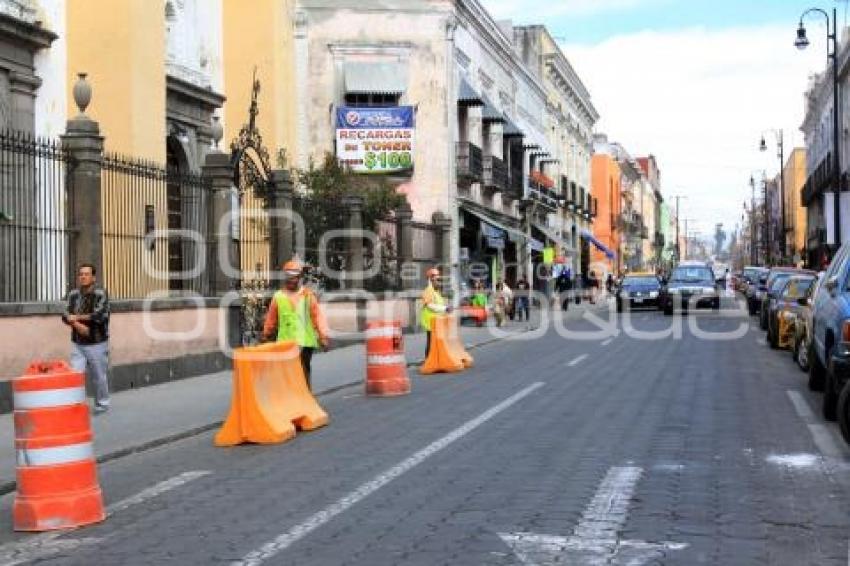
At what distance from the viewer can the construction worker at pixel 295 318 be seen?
41.4ft

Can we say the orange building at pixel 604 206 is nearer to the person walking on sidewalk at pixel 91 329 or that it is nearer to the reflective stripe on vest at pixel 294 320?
the reflective stripe on vest at pixel 294 320

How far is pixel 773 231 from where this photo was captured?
104 m

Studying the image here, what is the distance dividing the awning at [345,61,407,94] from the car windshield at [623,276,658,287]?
1394 cm

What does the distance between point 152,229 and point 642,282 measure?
2945cm

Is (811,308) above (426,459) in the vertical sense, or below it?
above

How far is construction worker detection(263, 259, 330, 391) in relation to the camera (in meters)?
12.6

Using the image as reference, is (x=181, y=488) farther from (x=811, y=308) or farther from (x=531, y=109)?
(x=531, y=109)

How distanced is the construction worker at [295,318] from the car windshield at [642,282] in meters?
31.6

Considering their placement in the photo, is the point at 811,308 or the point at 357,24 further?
the point at 357,24

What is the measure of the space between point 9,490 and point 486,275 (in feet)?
109

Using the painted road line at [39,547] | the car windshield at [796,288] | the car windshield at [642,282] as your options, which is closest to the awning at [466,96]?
the car windshield at [642,282]

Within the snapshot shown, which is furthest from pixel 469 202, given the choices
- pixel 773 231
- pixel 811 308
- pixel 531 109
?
pixel 773 231

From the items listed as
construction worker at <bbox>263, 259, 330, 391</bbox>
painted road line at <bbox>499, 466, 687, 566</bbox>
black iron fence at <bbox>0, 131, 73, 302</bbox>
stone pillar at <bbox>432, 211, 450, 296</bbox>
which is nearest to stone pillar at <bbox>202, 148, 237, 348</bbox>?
black iron fence at <bbox>0, 131, 73, 302</bbox>

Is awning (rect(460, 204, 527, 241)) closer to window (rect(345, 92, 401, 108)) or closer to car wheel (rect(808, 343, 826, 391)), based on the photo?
window (rect(345, 92, 401, 108))
